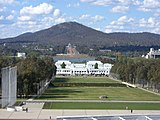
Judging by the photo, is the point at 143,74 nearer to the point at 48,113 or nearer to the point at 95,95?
the point at 95,95

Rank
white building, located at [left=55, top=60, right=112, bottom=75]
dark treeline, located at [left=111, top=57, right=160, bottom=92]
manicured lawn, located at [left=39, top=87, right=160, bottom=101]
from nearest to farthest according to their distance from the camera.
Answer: manicured lawn, located at [left=39, top=87, right=160, bottom=101] < dark treeline, located at [left=111, top=57, right=160, bottom=92] < white building, located at [left=55, top=60, right=112, bottom=75]

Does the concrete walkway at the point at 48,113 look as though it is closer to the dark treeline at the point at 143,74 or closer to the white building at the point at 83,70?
the dark treeline at the point at 143,74

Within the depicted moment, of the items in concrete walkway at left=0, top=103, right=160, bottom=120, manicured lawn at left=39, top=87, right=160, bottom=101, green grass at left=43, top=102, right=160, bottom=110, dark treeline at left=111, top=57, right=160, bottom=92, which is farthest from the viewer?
dark treeline at left=111, top=57, right=160, bottom=92

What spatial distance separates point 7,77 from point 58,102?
10.1m

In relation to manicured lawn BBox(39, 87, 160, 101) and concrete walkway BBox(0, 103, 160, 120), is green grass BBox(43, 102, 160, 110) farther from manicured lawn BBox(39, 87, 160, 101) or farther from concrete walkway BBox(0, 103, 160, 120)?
manicured lawn BBox(39, 87, 160, 101)

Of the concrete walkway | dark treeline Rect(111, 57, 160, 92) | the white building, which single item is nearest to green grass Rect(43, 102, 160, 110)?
the concrete walkway

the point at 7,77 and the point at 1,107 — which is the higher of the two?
the point at 7,77

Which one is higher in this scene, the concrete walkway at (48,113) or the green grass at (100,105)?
the concrete walkway at (48,113)

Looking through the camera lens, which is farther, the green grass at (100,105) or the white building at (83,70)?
the white building at (83,70)

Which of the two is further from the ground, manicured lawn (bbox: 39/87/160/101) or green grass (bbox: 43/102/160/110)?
green grass (bbox: 43/102/160/110)

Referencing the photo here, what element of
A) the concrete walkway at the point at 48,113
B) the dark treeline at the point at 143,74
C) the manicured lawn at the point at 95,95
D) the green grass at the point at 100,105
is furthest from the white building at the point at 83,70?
the concrete walkway at the point at 48,113

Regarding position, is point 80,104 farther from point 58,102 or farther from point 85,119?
point 85,119

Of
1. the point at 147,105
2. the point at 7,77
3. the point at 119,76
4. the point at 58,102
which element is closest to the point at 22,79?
the point at 58,102

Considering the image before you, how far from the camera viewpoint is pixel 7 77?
182 feet
